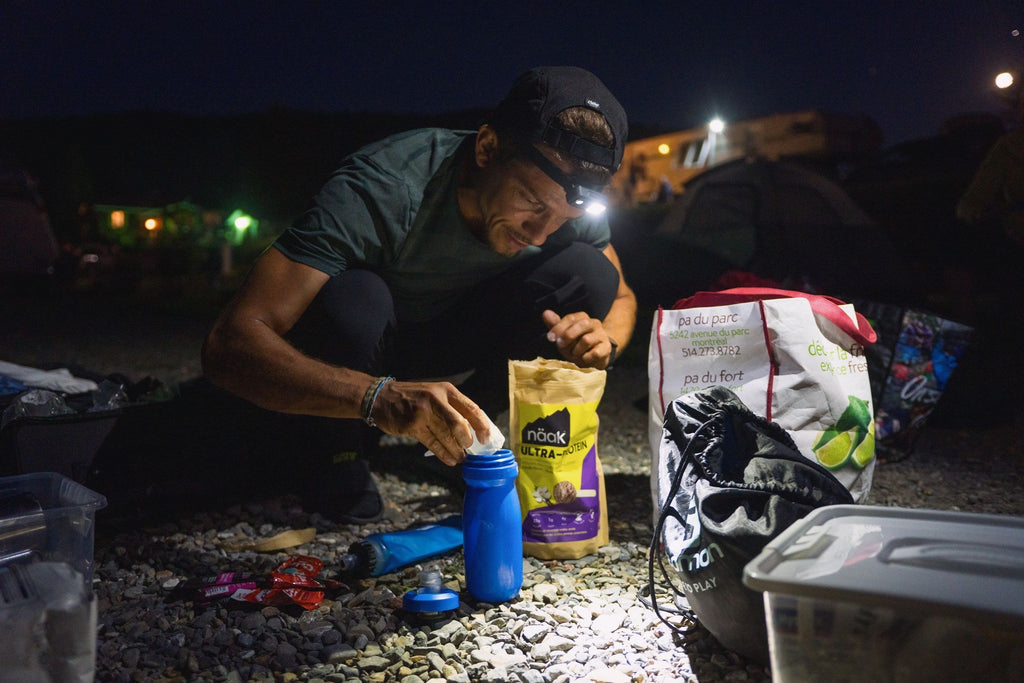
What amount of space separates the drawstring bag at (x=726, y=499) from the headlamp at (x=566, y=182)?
0.68 meters

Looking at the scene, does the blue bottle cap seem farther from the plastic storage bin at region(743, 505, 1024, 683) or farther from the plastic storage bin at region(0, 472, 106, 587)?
the plastic storage bin at region(743, 505, 1024, 683)

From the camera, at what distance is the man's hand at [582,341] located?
83.4 inches

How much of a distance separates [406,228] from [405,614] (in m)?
1.11

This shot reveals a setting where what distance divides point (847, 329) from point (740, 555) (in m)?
0.97

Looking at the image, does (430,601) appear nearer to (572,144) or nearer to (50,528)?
(50,528)

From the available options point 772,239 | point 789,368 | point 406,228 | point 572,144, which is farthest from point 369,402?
point 772,239

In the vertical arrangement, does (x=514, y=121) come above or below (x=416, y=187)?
above

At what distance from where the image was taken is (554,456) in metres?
1.89

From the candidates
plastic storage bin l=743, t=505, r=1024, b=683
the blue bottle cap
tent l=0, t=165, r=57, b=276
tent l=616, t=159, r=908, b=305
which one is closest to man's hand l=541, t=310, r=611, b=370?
the blue bottle cap

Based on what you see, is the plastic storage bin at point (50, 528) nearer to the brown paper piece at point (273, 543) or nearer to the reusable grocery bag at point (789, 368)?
the brown paper piece at point (273, 543)

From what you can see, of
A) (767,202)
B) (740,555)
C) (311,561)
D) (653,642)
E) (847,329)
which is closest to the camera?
(740,555)

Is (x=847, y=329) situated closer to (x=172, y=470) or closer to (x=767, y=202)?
(x=172, y=470)

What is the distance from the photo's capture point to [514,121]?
203cm

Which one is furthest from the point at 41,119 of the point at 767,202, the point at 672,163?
the point at 767,202
